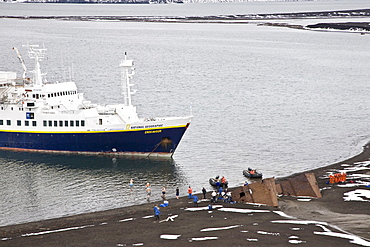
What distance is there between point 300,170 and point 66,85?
27980mm

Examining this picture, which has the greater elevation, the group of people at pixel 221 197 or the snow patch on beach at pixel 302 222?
the group of people at pixel 221 197

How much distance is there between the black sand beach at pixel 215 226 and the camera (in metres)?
36.2

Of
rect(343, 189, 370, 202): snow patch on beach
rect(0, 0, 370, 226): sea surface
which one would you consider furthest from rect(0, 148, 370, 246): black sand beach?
rect(0, 0, 370, 226): sea surface

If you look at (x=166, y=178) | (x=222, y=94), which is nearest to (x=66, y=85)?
(x=166, y=178)

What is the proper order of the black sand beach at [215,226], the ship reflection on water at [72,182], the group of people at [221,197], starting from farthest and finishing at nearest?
1. the ship reflection on water at [72,182]
2. the group of people at [221,197]
3. the black sand beach at [215,226]

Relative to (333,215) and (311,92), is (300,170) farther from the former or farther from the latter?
(311,92)

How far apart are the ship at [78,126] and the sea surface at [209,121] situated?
1.49 metres

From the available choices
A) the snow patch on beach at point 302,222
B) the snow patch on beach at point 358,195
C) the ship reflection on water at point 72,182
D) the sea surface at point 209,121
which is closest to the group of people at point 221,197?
the ship reflection on water at point 72,182

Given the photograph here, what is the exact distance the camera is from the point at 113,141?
6462cm

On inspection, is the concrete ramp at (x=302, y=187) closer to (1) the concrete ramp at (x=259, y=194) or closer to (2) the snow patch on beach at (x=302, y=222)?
(1) the concrete ramp at (x=259, y=194)

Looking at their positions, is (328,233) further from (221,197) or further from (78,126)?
(78,126)

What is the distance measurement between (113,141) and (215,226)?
27.7 m

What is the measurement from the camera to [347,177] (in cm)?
5278

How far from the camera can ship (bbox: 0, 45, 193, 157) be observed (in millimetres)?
64062
